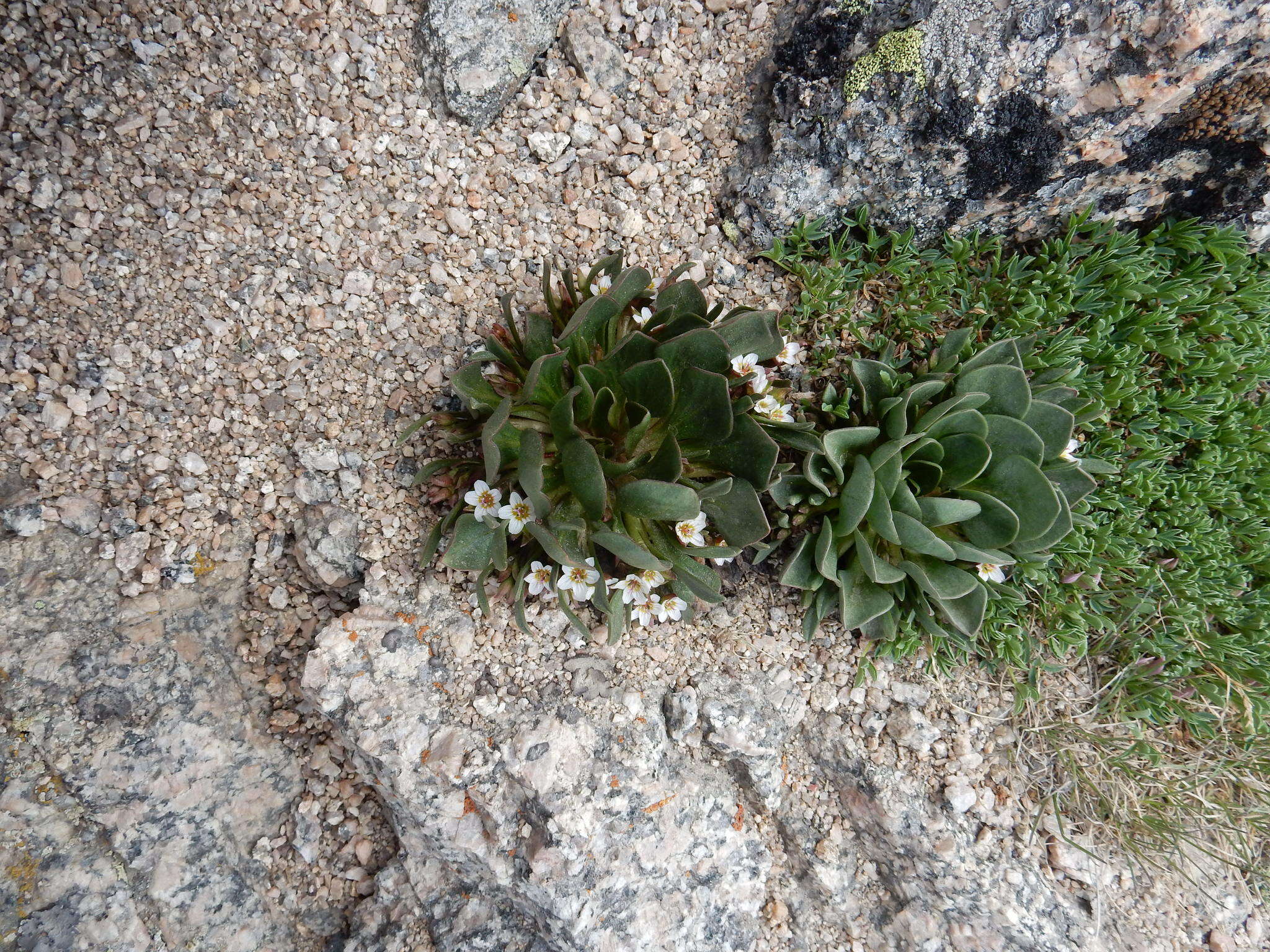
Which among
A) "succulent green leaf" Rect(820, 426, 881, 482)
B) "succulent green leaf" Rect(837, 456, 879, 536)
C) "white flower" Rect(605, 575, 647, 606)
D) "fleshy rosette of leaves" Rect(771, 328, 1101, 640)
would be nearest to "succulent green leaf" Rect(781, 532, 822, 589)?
"fleshy rosette of leaves" Rect(771, 328, 1101, 640)

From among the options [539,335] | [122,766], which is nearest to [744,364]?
[539,335]

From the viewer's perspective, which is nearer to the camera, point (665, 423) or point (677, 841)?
point (665, 423)

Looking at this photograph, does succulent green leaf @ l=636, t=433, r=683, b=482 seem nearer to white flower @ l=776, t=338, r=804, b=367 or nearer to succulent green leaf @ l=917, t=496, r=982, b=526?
white flower @ l=776, t=338, r=804, b=367

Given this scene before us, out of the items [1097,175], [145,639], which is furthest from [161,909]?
[1097,175]

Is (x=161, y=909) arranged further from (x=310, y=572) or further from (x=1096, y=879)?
(x=1096, y=879)

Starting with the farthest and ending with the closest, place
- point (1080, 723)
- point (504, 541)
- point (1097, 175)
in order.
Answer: point (1080, 723) < point (1097, 175) < point (504, 541)

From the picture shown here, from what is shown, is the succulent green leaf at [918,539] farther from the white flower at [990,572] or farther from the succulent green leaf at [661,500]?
the succulent green leaf at [661,500]

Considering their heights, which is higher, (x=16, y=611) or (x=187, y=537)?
(x=187, y=537)

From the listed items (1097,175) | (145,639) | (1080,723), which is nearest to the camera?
(145,639)
